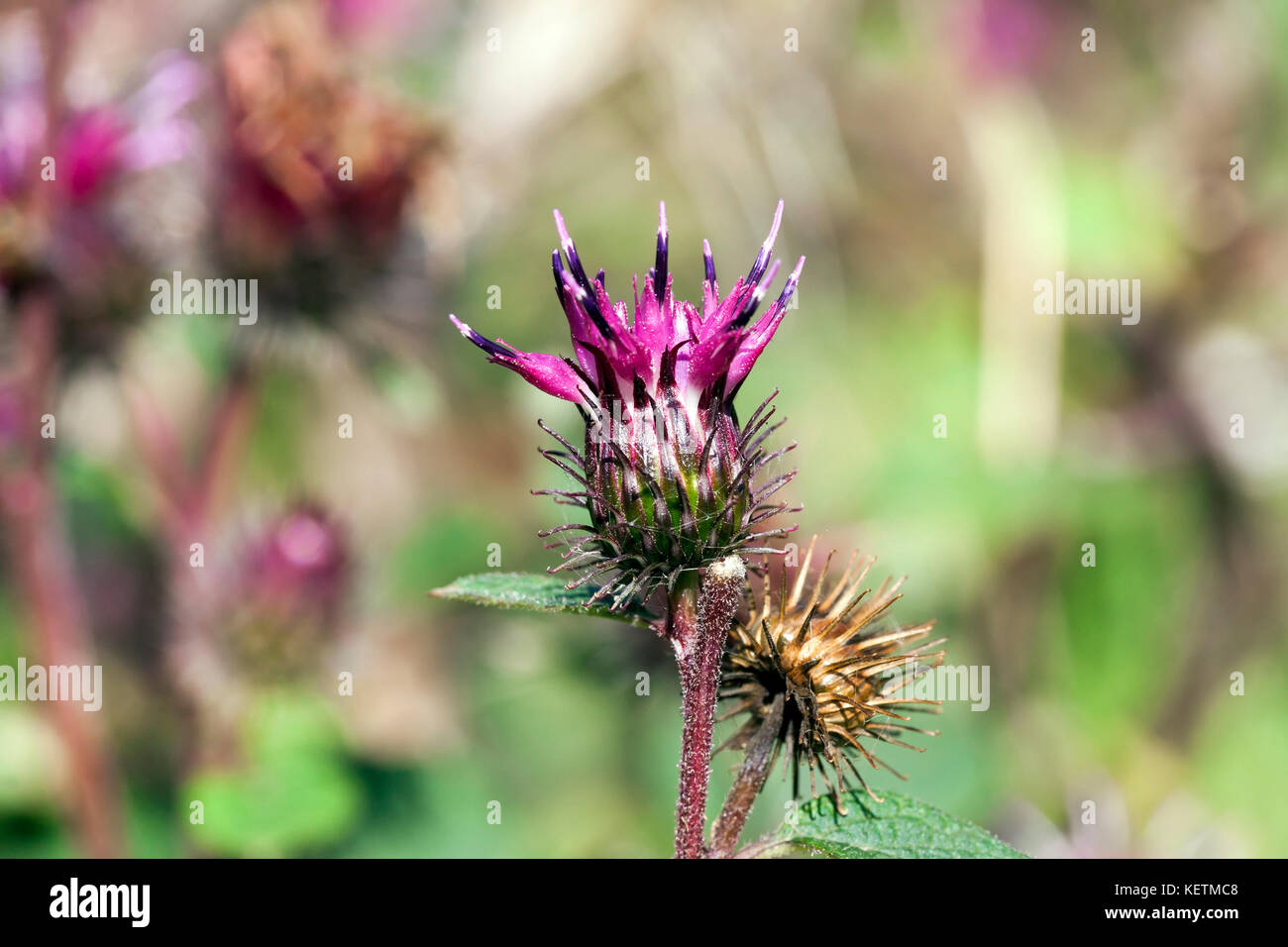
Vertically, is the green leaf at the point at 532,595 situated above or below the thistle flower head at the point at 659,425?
below

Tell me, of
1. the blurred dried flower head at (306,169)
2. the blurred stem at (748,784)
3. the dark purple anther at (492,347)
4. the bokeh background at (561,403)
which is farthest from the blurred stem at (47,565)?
the blurred stem at (748,784)

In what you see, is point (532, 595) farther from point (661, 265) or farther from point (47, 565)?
point (47, 565)

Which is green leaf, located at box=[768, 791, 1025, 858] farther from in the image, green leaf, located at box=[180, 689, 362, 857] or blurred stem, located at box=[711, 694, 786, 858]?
green leaf, located at box=[180, 689, 362, 857]

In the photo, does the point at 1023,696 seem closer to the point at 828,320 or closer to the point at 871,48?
the point at 828,320

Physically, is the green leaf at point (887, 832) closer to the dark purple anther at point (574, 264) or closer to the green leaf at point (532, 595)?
the green leaf at point (532, 595)

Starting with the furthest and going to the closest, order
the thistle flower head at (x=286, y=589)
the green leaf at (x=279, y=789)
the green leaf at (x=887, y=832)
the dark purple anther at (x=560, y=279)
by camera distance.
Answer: the thistle flower head at (x=286, y=589)
the green leaf at (x=279, y=789)
the dark purple anther at (x=560, y=279)
the green leaf at (x=887, y=832)

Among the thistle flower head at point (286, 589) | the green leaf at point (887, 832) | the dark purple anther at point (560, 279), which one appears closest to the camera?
the green leaf at point (887, 832)
